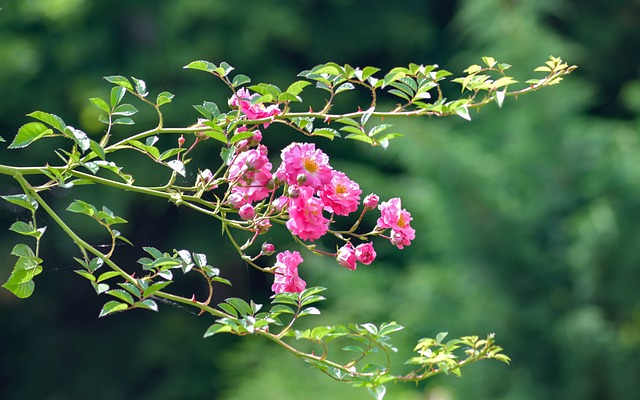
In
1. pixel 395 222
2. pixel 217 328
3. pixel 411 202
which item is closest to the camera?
pixel 217 328

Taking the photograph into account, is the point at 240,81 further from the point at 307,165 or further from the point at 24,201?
the point at 24,201

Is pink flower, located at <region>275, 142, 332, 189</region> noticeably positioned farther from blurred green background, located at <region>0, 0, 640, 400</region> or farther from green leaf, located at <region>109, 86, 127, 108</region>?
blurred green background, located at <region>0, 0, 640, 400</region>

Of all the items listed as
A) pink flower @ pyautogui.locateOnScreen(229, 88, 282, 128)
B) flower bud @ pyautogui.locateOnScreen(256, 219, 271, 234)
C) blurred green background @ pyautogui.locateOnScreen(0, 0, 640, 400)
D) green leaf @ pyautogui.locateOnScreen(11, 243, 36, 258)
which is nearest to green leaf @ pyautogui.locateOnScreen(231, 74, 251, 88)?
pink flower @ pyautogui.locateOnScreen(229, 88, 282, 128)

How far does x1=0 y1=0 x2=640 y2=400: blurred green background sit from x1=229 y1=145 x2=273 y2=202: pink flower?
2.33 m

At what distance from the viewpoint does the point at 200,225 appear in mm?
5496

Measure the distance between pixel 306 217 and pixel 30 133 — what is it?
0.25m

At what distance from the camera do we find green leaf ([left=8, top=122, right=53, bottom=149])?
859mm

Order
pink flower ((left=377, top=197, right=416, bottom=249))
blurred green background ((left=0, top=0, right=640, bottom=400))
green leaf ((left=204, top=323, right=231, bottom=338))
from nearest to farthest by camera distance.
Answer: green leaf ((left=204, top=323, right=231, bottom=338)), pink flower ((left=377, top=197, right=416, bottom=249)), blurred green background ((left=0, top=0, right=640, bottom=400))

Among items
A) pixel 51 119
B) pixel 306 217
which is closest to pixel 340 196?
pixel 306 217

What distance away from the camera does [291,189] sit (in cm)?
88

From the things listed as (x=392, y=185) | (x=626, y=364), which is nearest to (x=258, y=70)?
(x=392, y=185)

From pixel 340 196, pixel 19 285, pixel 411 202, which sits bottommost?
pixel 411 202

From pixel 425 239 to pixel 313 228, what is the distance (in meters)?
3.23

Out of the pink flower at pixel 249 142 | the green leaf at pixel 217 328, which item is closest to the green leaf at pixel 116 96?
the pink flower at pixel 249 142
